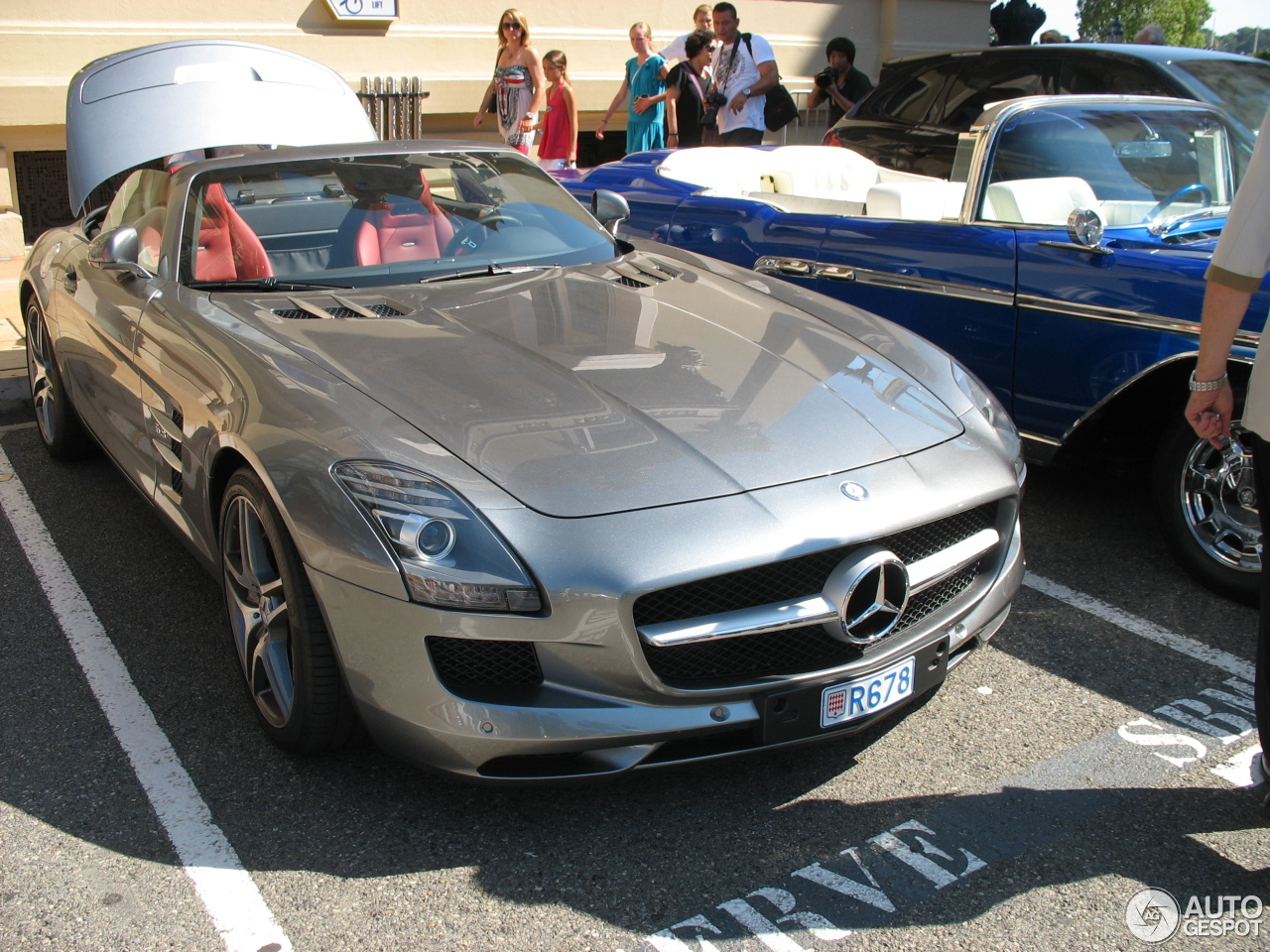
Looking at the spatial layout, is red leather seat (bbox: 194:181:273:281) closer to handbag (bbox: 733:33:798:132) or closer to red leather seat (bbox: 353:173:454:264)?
red leather seat (bbox: 353:173:454:264)

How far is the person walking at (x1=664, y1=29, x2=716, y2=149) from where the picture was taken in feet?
32.4

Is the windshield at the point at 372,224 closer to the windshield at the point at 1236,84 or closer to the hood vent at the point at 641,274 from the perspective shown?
the hood vent at the point at 641,274

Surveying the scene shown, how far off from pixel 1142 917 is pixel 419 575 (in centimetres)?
157

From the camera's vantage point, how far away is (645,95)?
1006 centimetres

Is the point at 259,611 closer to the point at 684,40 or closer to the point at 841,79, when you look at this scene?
the point at 684,40

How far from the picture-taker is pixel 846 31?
15.6m

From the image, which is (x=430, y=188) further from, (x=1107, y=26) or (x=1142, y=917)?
(x=1107, y=26)

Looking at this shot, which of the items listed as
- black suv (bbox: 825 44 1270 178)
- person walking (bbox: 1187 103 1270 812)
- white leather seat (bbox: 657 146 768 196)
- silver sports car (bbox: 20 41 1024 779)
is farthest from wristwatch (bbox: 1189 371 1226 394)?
black suv (bbox: 825 44 1270 178)

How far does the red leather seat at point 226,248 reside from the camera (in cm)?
362

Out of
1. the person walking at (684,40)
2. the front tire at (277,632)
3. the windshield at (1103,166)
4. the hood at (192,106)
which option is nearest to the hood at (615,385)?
the front tire at (277,632)

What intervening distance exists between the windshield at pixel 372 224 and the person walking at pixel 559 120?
234 inches

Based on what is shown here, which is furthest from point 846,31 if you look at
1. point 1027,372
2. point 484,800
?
point 484,800

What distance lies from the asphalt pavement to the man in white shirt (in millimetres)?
7248

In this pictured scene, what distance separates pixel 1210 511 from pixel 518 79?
7634 mm
